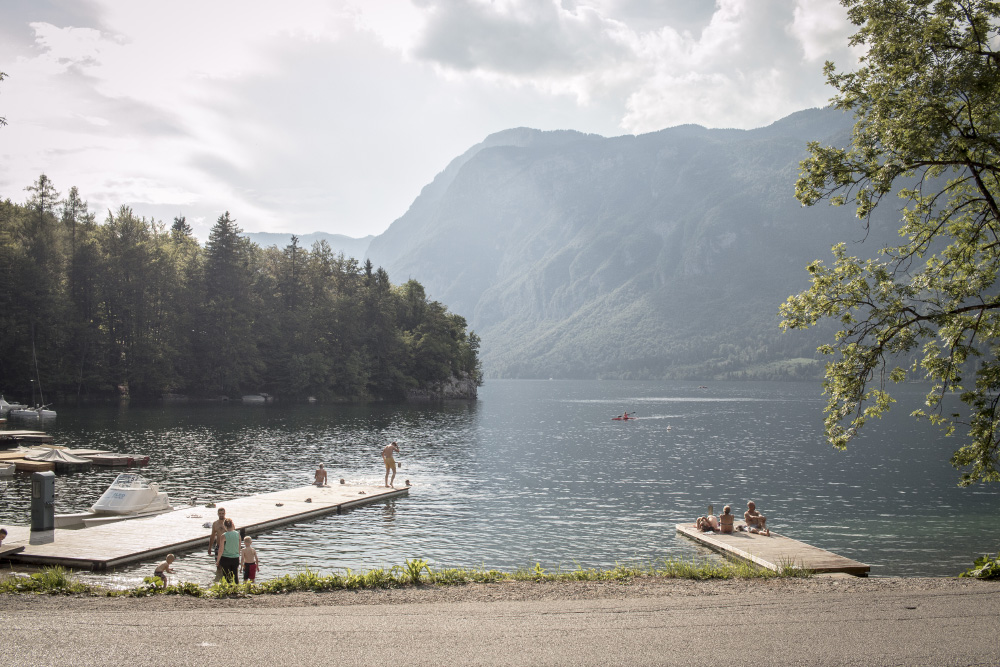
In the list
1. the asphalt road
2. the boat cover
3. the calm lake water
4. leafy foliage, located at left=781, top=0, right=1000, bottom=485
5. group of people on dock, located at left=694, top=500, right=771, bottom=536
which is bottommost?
the calm lake water

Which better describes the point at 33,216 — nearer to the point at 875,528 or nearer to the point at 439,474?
the point at 439,474

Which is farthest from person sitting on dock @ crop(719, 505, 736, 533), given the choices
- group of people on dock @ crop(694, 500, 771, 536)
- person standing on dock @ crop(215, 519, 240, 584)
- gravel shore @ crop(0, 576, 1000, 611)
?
person standing on dock @ crop(215, 519, 240, 584)

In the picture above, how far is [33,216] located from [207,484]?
7276cm

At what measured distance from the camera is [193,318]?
10744 cm

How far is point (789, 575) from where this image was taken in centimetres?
1656

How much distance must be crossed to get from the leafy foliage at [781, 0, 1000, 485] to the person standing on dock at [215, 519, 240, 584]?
15232 millimetres

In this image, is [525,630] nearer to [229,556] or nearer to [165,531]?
→ [229,556]

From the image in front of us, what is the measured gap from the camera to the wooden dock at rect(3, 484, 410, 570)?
19.7m

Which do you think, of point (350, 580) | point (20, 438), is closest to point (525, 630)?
point (350, 580)

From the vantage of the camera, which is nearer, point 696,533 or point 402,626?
point 402,626

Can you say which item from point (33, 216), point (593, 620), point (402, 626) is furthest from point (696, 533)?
point (33, 216)

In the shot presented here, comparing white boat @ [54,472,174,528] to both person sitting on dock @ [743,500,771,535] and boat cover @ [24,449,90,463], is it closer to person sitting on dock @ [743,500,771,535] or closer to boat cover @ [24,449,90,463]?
boat cover @ [24,449,90,463]

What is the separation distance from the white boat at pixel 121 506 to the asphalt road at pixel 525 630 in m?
16.1

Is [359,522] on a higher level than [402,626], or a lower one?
lower
